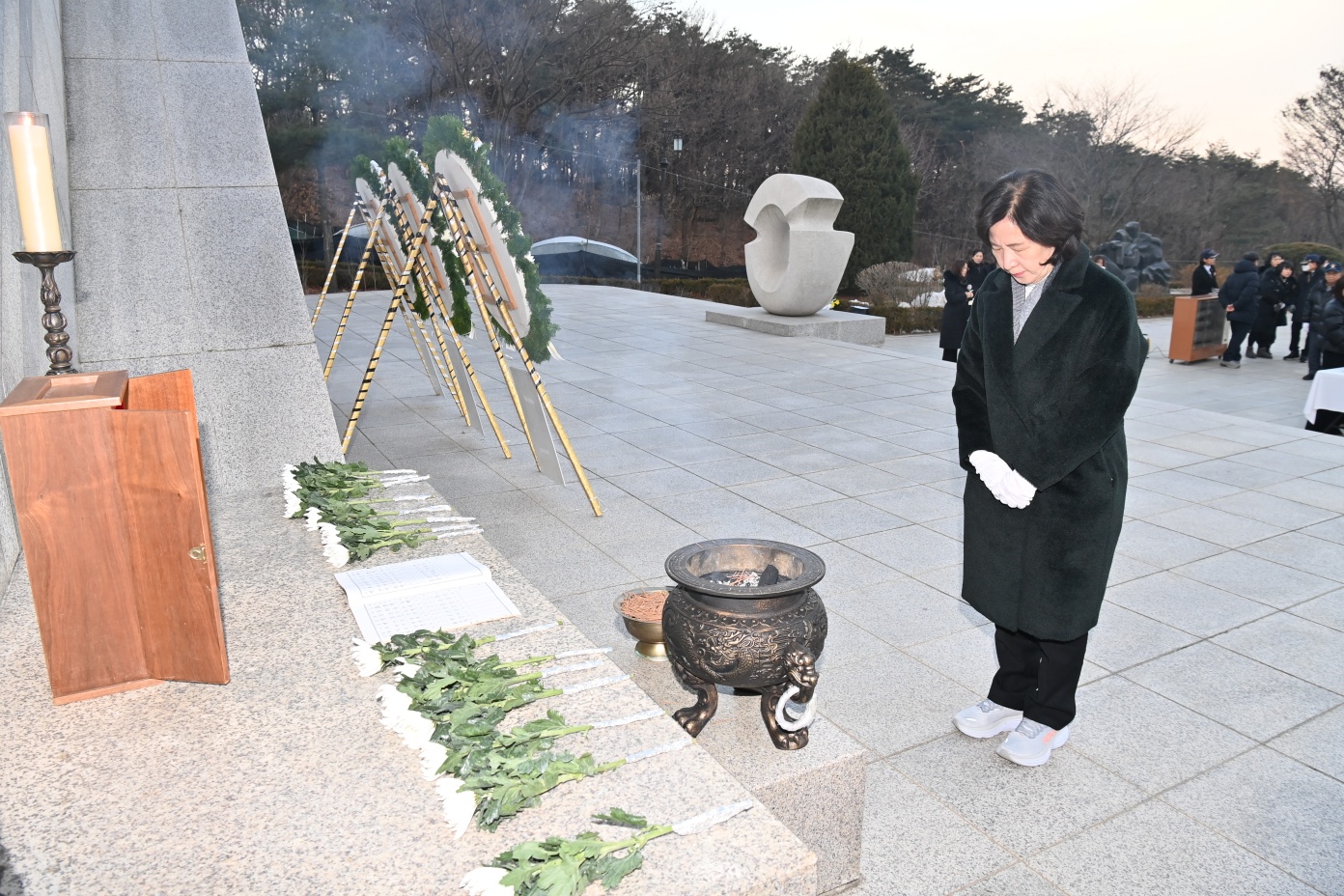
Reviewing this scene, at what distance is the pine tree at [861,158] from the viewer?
20172 millimetres

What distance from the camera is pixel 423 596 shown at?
275 cm

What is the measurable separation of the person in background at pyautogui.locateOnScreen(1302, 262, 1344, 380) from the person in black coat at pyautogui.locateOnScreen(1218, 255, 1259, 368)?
2.26 feet

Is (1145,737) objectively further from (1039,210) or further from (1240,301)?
(1240,301)

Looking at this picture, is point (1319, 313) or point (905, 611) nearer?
point (905, 611)

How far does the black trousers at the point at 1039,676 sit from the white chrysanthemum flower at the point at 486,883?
178 cm

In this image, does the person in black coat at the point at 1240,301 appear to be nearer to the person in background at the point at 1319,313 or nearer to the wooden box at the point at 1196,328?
the wooden box at the point at 1196,328

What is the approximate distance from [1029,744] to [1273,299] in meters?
12.3

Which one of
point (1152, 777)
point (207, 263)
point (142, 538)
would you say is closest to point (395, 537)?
point (142, 538)

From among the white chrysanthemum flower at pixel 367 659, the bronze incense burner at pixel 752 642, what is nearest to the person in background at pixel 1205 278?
the bronze incense burner at pixel 752 642

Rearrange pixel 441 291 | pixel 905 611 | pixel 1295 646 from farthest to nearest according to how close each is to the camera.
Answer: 1. pixel 441 291
2. pixel 905 611
3. pixel 1295 646

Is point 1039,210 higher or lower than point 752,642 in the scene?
higher

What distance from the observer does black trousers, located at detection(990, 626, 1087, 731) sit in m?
2.71

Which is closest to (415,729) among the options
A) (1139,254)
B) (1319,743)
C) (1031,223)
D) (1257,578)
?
(1031,223)

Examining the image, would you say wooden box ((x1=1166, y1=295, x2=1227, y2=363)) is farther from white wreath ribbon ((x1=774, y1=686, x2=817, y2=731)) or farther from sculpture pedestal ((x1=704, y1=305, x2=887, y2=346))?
white wreath ribbon ((x1=774, y1=686, x2=817, y2=731))
